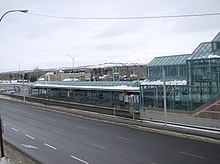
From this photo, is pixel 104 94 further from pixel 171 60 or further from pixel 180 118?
pixel 180 118

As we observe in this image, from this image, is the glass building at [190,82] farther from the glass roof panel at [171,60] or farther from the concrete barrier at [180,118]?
the concrete barrier at [180,118]

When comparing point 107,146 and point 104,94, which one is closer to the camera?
point 107,146

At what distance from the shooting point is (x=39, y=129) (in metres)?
27.3

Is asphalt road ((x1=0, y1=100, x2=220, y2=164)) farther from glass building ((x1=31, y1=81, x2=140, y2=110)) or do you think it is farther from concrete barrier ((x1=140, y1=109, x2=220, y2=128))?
glass building ((x1=31, y1=81, x2=140, y2=110))

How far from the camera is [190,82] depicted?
27.0 metres

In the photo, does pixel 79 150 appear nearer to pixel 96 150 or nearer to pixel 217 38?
pixel 96 150

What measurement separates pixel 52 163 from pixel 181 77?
755 inches

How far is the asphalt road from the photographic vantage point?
51.9 feet

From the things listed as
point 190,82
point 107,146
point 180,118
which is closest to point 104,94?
point 180,118

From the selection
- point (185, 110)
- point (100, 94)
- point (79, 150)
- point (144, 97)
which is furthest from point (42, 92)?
point (79, 150)

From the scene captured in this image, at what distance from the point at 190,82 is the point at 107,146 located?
39.2 ft

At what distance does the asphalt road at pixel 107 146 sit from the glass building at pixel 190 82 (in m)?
5.75

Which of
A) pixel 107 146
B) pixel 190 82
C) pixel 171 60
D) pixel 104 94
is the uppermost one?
pixel 171 60

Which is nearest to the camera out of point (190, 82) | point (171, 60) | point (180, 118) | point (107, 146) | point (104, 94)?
point (107, 146)
